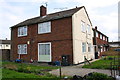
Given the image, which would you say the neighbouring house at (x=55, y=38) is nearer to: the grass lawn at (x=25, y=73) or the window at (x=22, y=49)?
the window at (x=22, y=49)

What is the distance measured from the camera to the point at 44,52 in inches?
736

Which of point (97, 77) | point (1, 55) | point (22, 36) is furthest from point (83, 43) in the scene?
point (1, 55)

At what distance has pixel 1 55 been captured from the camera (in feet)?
80.6

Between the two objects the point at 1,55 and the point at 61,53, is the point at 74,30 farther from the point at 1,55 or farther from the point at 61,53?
the point at 1,55

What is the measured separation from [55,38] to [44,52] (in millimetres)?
2793

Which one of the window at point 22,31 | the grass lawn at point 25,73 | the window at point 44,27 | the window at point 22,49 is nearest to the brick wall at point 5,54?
the window at point 22,49

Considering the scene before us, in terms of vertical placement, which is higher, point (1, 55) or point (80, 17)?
point (80, 17)

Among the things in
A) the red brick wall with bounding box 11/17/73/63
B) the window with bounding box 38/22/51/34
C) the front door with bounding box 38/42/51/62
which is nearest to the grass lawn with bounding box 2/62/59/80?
the red brick wall with bounding box 11/17/73/63

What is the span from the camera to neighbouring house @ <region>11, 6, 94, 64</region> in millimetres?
16391

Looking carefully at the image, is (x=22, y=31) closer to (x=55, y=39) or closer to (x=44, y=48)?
(x=44, y=48)

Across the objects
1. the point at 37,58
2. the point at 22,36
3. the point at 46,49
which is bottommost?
the point at 37,58

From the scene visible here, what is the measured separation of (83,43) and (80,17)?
395 centimetres

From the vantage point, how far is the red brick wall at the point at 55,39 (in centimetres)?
1648

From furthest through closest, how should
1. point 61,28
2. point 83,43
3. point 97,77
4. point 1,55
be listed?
point 1,55 → point 83,43 → point 61,28 → point 97,77
